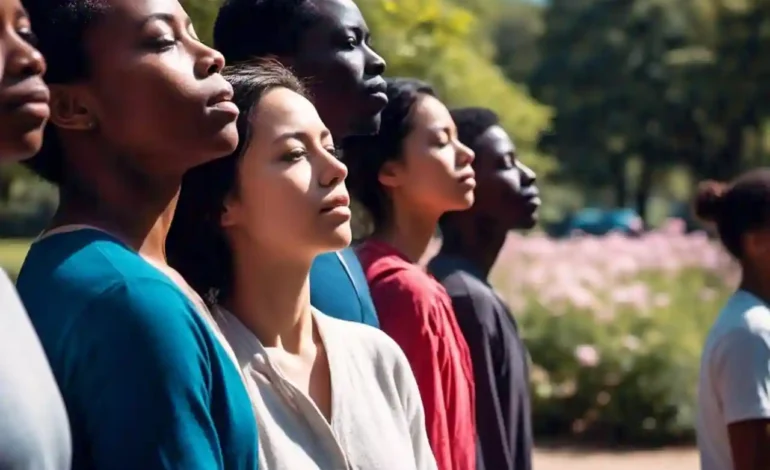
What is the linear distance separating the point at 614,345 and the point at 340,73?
7805 mm

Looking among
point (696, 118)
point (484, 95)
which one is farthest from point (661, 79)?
point (484, 95)

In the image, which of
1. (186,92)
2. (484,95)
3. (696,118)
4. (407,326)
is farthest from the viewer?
(696,118)

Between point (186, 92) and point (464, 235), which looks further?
point (464, 235)

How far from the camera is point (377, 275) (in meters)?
3.38

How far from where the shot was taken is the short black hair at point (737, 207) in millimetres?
4145

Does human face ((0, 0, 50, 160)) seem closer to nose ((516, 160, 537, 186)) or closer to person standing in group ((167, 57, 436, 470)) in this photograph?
person standing in group ((167, 57, 436, 470))

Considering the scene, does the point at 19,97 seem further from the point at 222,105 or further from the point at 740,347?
the point at 740,347

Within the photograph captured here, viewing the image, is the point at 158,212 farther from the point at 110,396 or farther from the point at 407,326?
the point at 407,326

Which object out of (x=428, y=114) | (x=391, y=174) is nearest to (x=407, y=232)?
(x=391, y=174)

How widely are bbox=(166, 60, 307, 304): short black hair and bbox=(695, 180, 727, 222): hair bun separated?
219cm

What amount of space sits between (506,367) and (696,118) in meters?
40.1

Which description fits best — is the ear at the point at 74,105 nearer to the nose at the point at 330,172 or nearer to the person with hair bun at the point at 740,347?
A: the nose at the point at 330,172

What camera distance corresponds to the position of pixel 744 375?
3785 mm

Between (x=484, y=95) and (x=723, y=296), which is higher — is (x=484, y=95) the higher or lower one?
the higher one
